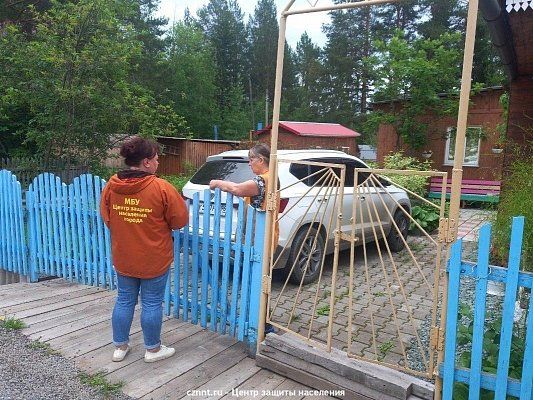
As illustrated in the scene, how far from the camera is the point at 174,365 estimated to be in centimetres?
328

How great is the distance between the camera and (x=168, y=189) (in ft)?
10.3

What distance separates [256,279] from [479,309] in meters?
1.61

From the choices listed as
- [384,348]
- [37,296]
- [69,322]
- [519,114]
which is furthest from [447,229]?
[519,114]

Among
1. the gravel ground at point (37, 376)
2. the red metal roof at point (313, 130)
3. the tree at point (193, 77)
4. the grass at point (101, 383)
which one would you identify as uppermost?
the tree at point (193, 77)

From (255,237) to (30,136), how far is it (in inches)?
298

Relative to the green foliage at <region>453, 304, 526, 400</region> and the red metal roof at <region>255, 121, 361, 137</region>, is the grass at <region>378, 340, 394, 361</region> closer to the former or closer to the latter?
the green foliage at <region>453, 304, 526, 400</region>

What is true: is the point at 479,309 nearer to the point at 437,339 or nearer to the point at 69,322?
the point at 437,339

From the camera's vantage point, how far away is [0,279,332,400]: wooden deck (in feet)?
9.82

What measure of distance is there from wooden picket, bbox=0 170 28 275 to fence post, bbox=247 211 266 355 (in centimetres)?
347

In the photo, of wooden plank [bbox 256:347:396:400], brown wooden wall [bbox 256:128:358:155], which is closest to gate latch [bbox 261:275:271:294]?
wooden plank [bbox 256:347:396:400]

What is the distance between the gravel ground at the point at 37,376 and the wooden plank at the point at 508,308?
2289mm

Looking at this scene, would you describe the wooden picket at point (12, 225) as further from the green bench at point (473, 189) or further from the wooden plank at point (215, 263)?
the green bench at point (473, 189)

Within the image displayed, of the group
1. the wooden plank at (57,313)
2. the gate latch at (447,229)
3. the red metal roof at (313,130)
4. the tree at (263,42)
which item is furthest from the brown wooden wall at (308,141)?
the gate latch at (447,229)

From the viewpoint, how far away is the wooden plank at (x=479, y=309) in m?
2.22
